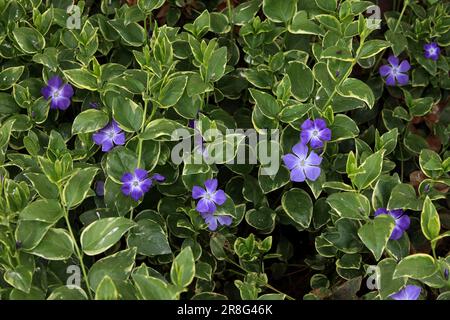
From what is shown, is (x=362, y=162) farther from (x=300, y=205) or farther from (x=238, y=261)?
(x=238, y=261)

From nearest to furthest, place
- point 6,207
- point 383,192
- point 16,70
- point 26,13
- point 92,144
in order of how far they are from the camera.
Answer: point 6,207 < point 383,192 < point 92,144 < point 16,70 < point 26,13

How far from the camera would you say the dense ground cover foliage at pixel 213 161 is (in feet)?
5.25

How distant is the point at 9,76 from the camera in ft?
6.78

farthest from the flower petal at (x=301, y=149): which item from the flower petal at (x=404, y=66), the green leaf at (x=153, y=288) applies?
the flower petal at (x=404, y=66)

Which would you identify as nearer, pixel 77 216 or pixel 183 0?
pixel 77 216

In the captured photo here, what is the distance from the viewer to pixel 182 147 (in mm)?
1851

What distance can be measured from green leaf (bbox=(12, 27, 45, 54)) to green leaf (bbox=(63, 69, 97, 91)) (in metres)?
0.25

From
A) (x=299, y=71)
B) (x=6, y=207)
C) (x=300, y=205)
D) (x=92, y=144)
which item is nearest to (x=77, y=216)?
(x=92, y=144)

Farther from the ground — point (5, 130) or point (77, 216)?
point (5, 130)

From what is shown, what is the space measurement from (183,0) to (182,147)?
0.73 m

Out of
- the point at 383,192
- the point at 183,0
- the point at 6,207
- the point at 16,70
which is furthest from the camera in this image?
the point at 183,0

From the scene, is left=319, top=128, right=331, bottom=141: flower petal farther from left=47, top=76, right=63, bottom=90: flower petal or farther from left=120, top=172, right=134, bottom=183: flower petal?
left=47, top=76, right=63, bottom=90: flower petal

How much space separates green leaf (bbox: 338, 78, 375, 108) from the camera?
1811 mm

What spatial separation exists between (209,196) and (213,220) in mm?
70
